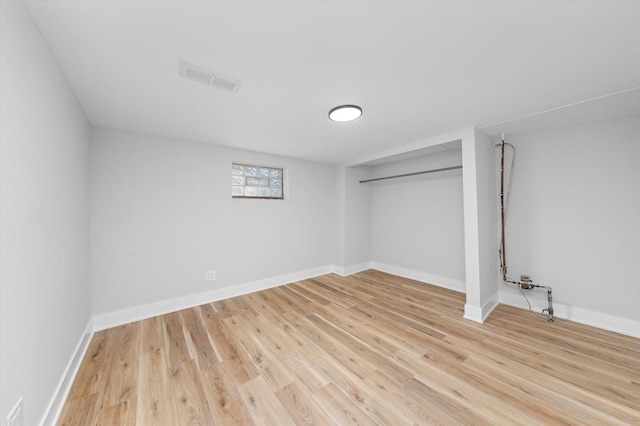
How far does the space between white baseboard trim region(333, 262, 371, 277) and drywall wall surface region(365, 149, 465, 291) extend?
0.28 m

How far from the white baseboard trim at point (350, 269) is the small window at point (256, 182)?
5.99 feet

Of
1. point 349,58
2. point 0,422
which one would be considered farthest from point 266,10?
point 0,422

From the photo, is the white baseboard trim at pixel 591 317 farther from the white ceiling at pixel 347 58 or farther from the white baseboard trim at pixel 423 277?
the white ceiling at pixel 347 58

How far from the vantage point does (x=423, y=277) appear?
3822 mm

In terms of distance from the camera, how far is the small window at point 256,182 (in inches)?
135

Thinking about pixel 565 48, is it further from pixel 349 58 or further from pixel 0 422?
pixel 0 422

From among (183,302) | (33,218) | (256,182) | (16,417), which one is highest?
(256,182)

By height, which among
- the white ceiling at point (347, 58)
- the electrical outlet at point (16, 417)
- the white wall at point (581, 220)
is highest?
the white ceiling at point (347, 58)

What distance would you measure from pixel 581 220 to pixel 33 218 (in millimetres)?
4678

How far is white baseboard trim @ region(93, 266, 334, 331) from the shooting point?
241 cm

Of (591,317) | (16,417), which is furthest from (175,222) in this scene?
(591,317)

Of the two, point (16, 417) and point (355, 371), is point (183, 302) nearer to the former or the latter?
point (16, 417)

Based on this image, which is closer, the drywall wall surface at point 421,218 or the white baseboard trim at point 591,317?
the white baseboard trim at point 591,317

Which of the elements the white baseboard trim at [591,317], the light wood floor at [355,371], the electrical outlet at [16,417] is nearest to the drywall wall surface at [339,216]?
the light wood floor at [355,371]
